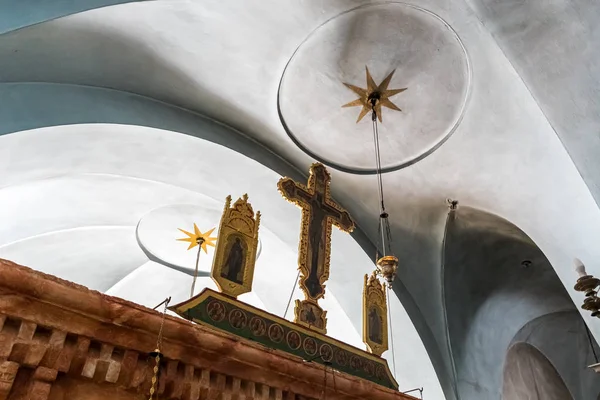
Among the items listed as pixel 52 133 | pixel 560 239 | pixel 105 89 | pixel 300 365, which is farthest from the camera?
pixel 560 239

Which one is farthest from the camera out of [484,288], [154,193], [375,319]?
[484,288]

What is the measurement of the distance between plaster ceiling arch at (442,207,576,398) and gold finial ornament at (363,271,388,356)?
2.93 metres

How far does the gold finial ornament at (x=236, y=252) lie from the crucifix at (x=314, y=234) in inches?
17.0

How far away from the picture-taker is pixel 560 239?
5180 mm

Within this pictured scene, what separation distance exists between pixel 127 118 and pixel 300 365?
10.4ft

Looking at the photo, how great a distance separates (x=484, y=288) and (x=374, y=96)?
3.81 m

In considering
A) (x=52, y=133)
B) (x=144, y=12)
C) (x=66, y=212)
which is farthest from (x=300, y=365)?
(x=66, y=212)

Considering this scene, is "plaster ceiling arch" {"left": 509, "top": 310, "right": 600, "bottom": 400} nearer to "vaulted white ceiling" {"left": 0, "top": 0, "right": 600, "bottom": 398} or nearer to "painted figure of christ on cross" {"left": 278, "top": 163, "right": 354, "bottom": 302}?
"vaulted white ceiling" {"left": 0, "top": 0, "right": 600, "bottom": 398}

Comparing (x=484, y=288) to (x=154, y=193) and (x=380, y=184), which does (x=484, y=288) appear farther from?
(x=154, y=193)

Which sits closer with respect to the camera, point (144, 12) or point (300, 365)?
point (300, 365)

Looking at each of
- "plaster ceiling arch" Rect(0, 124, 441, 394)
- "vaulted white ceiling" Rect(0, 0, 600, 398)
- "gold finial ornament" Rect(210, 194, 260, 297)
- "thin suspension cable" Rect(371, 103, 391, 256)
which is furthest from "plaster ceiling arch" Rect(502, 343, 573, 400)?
"gold finial ornament" Rect(210, 194, 260, 297)

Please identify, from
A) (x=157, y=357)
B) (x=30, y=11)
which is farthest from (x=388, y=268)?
(x=30, y=11)

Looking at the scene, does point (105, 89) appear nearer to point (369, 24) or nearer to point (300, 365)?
point (369, 24)

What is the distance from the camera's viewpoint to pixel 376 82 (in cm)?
522
